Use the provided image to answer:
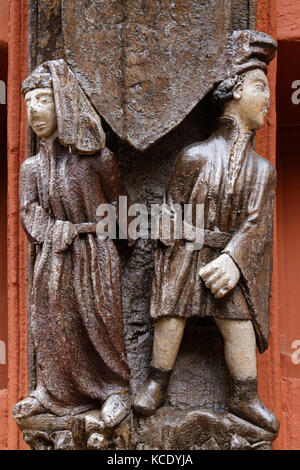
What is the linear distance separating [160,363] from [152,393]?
94mm

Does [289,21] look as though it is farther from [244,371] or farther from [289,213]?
[244,371]

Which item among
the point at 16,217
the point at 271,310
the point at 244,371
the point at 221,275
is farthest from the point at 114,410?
the point at 16,217

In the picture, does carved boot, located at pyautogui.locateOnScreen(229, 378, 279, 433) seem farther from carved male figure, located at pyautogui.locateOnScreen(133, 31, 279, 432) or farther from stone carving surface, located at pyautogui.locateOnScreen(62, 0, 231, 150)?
stone carving surface, located at pyautogui.locateOnScreen(62, 0, 231, 150)

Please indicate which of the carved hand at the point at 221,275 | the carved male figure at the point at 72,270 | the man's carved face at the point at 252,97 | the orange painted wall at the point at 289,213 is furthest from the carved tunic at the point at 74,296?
the orange painted wall at the point at 289,213

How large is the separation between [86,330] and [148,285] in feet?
0.96

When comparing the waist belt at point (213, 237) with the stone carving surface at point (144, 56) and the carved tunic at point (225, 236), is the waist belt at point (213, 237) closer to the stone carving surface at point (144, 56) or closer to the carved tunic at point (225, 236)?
the carved tunic at point (225, 236)

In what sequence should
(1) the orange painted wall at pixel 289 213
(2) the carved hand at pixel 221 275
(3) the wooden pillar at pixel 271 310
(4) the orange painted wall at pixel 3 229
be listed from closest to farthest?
(2) the carved hand at pixel 221 275, (3) the wooden pillar at pixel 271 310, (4) the orange painted wall at pixel 3 229, (1) the orange painted wall at pixel 289 213

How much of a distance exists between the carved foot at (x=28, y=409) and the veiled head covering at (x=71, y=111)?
29.4 inches

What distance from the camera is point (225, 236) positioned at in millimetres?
1840

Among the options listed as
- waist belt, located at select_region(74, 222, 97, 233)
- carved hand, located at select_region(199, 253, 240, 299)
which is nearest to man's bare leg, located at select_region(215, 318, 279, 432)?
carved hand, located at select_region(199, 253, 240, 299)

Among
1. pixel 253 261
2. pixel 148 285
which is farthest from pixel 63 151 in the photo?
pixel 253 261

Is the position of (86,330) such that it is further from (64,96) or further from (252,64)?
(252,64)

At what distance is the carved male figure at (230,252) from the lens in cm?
181

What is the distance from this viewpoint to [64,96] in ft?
5.96
